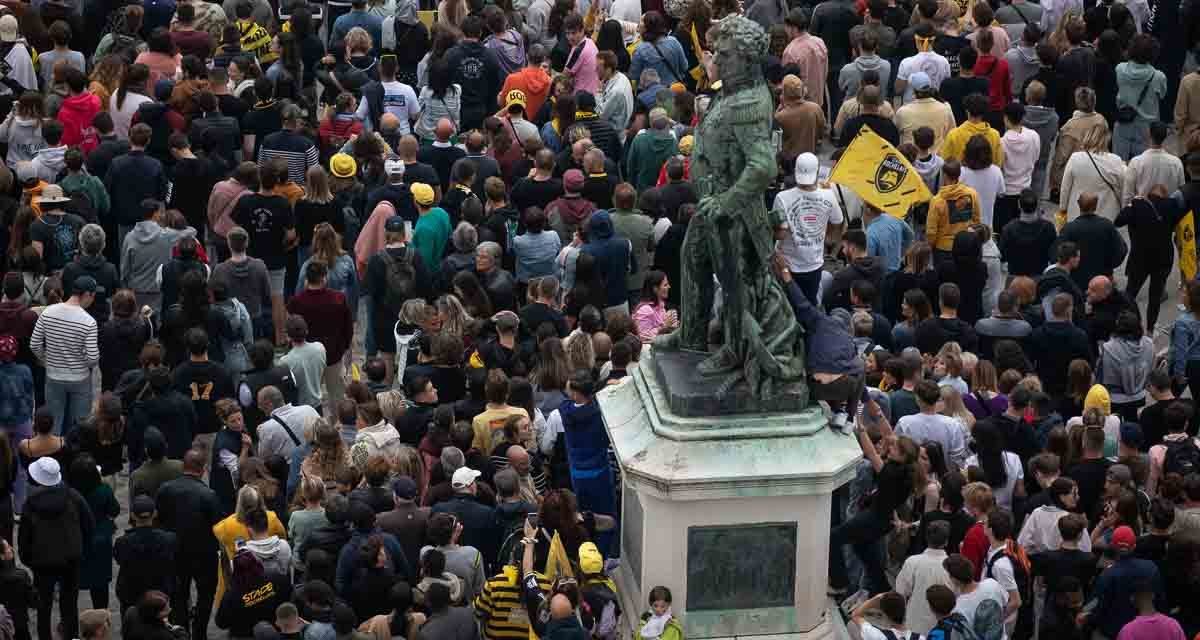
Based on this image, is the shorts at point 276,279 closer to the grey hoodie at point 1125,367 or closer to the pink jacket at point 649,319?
the pink jacket at point 649,319

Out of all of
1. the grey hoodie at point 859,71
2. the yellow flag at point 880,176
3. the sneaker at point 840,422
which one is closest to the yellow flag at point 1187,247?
the yellow flag at point 880,176

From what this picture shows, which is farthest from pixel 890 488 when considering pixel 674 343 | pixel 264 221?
pixel 264 221

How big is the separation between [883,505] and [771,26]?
11.2 m

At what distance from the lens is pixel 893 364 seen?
59.7 feet

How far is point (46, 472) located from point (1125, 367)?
839 cm

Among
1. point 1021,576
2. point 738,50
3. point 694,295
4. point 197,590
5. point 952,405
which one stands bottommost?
point 197,590

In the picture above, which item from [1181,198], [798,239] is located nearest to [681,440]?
[798,239]

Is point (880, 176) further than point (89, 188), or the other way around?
point (89, 188)

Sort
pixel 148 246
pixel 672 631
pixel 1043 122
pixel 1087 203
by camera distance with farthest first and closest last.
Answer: pixel 1043 122 < pixel 1087 203 < pixel 148 246 < pixel 672 631

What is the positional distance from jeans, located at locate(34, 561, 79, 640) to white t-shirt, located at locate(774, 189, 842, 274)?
6412 mm

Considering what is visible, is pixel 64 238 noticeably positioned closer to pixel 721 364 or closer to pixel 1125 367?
pixel 721 364

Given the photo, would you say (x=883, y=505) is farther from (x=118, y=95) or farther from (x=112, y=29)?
(x=112, y=29)

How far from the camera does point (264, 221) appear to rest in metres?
21.4

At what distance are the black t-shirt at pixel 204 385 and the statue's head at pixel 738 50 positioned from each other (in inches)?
245
